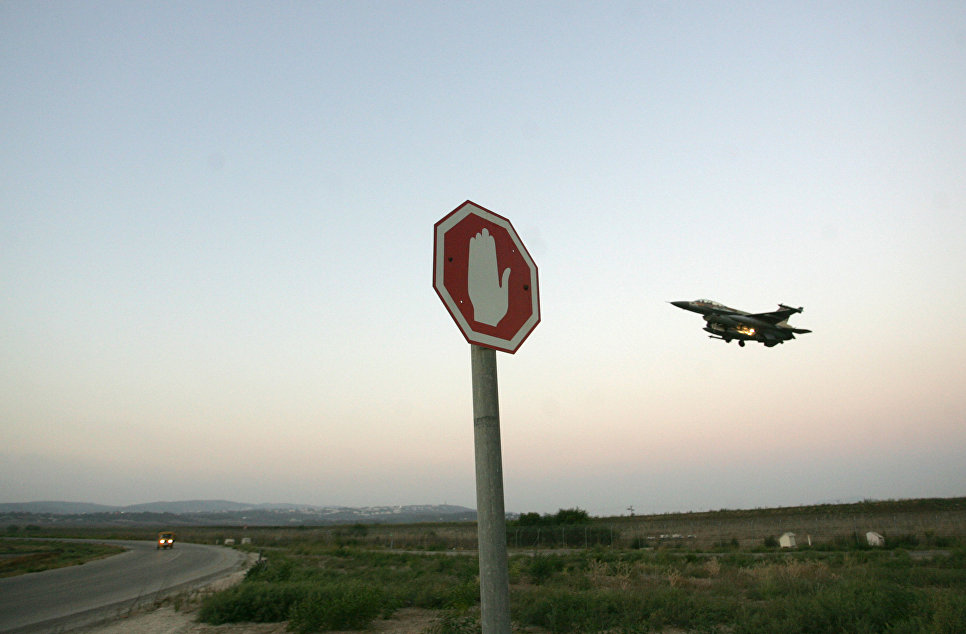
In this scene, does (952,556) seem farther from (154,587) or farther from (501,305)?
(154,587)

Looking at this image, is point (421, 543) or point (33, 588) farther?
point (421, 543)

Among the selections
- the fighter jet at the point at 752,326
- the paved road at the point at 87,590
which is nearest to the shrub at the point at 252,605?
the paved road at the point at 87,590

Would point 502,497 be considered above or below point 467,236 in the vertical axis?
below

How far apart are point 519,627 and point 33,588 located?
25.6m

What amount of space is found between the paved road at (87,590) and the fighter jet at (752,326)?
2772 cm

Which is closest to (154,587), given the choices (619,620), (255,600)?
(255,600)

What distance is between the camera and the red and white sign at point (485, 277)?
2426 mm

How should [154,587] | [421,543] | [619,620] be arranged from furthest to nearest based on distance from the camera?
[421,543], [154,587], [619,620]

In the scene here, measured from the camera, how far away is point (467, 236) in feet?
8.53

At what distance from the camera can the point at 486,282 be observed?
2.57m

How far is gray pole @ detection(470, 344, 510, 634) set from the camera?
217 centimetres

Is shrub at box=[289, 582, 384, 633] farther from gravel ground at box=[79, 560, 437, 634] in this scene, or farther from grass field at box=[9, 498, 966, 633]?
gravel ground at box=[79, 560, 437, 634]

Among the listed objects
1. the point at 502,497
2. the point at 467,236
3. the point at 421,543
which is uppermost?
the point at 467,236

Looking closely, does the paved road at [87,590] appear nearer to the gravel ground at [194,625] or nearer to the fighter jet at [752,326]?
the gravel ground at [194,625]
